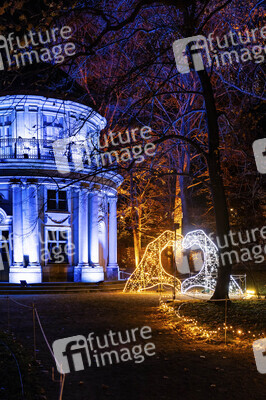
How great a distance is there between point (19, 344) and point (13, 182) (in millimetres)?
19163

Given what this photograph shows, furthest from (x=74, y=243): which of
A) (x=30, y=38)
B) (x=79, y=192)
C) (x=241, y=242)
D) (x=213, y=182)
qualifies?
(x=30, y=38)

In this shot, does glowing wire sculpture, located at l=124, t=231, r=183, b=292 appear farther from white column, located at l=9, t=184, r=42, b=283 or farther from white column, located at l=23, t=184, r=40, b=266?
white column, located at l=23, t=184, r=40, b=266

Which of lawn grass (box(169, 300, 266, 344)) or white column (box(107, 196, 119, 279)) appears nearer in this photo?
lawn grass (box(169, 300, 266, 344))

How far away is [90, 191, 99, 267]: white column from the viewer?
30516 millimetres

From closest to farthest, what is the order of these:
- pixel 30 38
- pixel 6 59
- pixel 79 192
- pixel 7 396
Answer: pixel 7 396, pixel 30 38, pixel 6 59, pixel 79 192

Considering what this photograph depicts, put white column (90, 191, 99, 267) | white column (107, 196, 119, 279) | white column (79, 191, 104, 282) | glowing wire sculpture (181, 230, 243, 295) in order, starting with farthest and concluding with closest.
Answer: white column (107, 196, 119, 279)
white column (90, 191, 99, 267)
white column (79, 191, 104, 282)
glowing wire sculpture (181, 230, 243, 295)

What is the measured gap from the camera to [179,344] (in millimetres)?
10508

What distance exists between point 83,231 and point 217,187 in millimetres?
16571

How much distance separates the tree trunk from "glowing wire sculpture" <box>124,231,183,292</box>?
673 cm

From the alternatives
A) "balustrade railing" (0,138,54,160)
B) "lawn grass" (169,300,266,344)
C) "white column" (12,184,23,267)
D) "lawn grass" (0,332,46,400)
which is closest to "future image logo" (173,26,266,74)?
"lawn grass" (169,300,266,344)

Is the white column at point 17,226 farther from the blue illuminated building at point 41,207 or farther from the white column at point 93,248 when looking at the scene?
the white column at point 93,248

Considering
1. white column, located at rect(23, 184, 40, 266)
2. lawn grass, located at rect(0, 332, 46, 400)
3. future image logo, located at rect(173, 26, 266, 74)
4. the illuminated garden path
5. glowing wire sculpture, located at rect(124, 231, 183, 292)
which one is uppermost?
future image logo, located at rect(173, 26, 266, 74)

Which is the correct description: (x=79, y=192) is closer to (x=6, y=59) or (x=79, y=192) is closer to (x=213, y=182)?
(x=213, y=182)

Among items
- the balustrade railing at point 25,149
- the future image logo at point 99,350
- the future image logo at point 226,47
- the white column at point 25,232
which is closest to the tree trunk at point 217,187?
the future image logo at point 226,47
